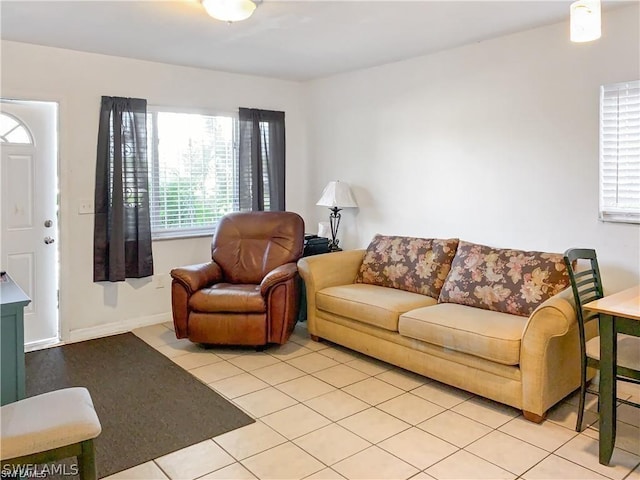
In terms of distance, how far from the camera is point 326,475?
227 cm

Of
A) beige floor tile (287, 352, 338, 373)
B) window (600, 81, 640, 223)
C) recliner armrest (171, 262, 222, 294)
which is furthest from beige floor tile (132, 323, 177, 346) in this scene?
window (600, 81, 640, 223)

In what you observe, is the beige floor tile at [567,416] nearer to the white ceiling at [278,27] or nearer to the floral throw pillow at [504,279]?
the floral throw pillow at [504,279]

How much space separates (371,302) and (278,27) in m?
2.00

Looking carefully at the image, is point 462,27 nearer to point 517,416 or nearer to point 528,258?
point 528,258

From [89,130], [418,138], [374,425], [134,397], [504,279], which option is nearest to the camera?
[374,425]

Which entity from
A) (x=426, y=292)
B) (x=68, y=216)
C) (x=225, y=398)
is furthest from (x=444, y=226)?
(x=68, y=216)

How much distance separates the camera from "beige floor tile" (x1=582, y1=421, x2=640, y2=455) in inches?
98.1

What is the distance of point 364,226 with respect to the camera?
4.89 meters

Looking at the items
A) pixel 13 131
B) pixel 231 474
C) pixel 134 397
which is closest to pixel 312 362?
pixel 134 397

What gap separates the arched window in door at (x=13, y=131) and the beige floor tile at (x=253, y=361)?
2.40 m

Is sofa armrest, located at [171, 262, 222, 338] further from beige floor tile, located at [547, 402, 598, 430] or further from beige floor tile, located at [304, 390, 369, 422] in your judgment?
beige floor tile, located at [547, 402, 598, 430]

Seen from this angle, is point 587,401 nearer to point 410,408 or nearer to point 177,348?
point 410,408

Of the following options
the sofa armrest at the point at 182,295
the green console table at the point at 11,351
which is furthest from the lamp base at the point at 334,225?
the green console table at the point at 11,351

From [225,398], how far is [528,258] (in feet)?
7.04
